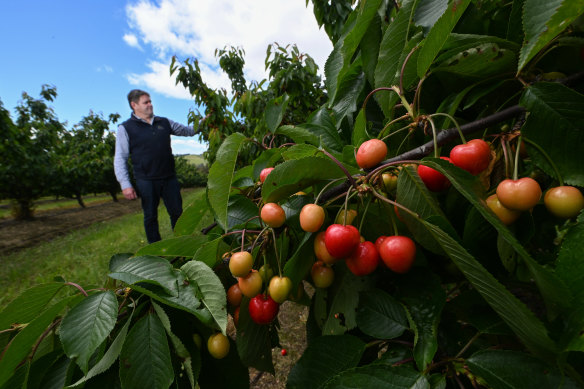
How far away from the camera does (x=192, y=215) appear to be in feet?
2.74

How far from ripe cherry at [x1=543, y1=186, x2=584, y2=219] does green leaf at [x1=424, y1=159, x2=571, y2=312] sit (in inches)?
5.9

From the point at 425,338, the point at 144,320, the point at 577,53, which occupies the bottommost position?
the point at 425,338

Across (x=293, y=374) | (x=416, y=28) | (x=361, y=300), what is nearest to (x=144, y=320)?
(x=293, y=374)

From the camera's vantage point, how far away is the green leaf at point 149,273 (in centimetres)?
59

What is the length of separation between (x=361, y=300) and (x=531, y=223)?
39 cm

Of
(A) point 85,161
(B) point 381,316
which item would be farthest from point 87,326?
(A) point 85,161

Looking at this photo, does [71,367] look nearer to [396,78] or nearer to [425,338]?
[425,338]

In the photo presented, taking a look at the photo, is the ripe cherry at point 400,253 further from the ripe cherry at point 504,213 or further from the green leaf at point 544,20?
the green leaf at point 544,20

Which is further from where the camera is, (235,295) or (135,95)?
(135,95)

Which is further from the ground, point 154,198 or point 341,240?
point 341,240

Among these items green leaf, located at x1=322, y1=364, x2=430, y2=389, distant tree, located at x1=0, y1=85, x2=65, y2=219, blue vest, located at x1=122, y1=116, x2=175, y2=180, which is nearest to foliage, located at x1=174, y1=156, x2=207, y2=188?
distant tree, located at x1=0, y1=85, x2=65, y2=219

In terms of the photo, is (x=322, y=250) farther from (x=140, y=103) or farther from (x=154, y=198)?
(x=140, y=103)

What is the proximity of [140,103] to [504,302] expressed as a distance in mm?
5095

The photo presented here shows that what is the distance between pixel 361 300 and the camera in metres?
0.70
